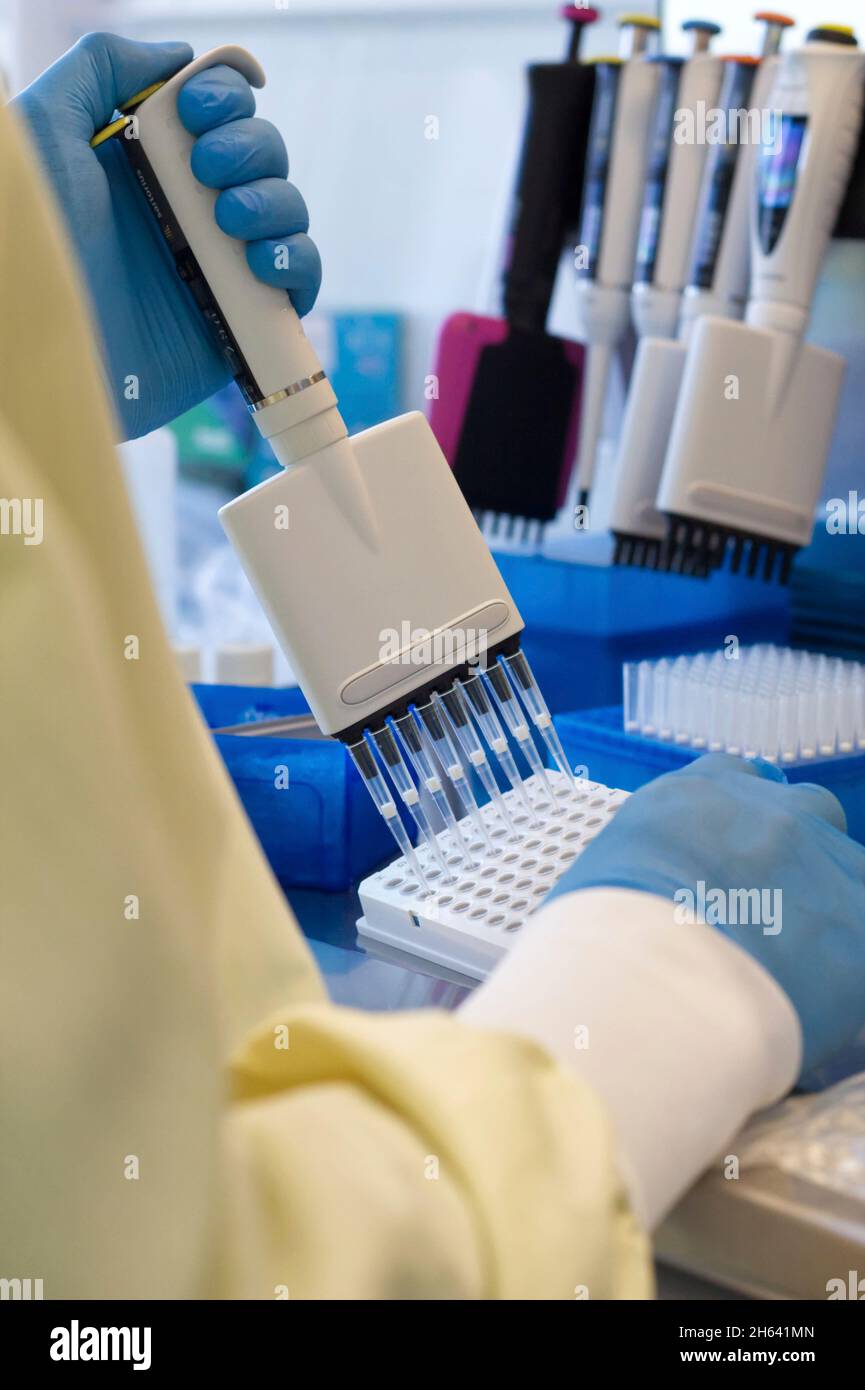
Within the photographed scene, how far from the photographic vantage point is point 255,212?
2.57ft

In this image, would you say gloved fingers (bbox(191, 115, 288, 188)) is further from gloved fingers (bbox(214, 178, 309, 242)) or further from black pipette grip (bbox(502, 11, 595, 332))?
black pipette grip (bbox(502, 11, 595, 332))

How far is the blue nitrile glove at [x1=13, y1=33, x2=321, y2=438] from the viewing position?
790 mm

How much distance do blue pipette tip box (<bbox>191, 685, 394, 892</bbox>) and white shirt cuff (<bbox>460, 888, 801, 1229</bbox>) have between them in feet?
1.25

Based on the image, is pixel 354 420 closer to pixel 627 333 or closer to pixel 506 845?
pixel 627 333

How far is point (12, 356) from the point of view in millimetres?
380

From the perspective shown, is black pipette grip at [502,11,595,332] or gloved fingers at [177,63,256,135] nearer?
gloved fingers at [177,63,256,135]

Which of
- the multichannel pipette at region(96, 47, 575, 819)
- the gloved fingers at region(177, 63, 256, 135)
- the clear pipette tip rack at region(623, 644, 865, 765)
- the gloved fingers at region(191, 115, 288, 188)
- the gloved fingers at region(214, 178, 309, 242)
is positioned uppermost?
the gloved fingers at region(177, 63, 256, 135)

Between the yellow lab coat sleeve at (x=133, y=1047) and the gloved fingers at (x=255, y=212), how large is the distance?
0.43 meters

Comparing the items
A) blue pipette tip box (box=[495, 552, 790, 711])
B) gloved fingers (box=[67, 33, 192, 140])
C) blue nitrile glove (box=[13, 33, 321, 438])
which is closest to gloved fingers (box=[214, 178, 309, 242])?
blue nitrile glove (box=[13, 33, 321, 438])

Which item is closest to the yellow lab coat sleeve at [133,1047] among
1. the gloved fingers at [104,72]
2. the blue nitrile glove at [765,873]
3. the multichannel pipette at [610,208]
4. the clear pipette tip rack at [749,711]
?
the blue nitrile glove at [765,873]

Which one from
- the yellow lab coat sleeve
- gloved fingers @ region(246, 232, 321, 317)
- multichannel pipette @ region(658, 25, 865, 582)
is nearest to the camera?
the yellow lab coat sleeve
